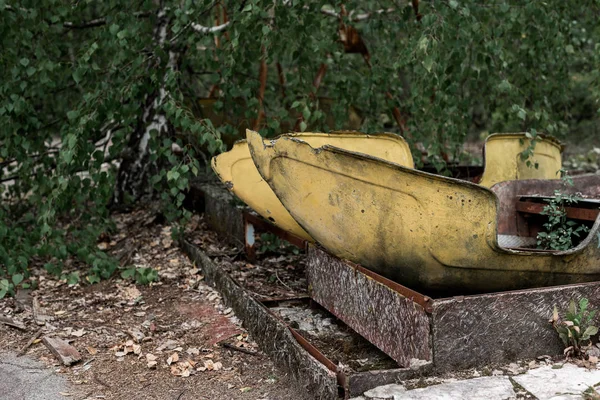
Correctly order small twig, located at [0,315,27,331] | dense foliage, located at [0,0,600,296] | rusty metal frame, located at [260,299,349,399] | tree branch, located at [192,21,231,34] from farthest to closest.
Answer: tree branch, located at [192,21,231,34]
dense foliage, located at [0,0,600,296]
small twig, located at [0,315,27,331]
rusty metal frame, located at [260,299,349,399]

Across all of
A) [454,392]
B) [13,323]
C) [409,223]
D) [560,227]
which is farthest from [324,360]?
[13,323]

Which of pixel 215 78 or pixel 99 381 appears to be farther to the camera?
pixel 215 78

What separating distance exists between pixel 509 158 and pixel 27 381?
3618 millimetres

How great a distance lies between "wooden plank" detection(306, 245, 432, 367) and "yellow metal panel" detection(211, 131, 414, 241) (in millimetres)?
451

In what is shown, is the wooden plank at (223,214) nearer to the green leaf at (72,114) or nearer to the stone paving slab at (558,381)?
the green leaf at (72,114)

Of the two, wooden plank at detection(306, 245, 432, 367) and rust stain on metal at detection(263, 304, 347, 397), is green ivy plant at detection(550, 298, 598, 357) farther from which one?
rust stain on metal at detection(263, 304, 347, 397)

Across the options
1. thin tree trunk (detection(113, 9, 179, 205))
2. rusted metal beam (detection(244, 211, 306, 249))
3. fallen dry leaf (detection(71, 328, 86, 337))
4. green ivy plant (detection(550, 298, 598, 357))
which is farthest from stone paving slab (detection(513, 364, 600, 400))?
thin tree trunk (detection(113, 9, 179, 205))

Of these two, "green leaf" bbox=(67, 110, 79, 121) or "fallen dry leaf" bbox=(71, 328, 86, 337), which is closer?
"fallen dry leaf" bbox=(71, 328, 86, 337)

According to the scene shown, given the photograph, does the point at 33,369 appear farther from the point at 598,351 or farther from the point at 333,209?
the point at 598,351

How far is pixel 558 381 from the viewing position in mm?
2895

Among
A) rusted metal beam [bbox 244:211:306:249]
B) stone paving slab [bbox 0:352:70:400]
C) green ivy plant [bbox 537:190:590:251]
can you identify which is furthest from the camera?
rusted metal beam [bbox 244:211:306:249]

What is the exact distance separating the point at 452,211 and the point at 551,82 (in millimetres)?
3950

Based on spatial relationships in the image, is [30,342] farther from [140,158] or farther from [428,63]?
[140,158]

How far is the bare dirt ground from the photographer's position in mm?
3568
